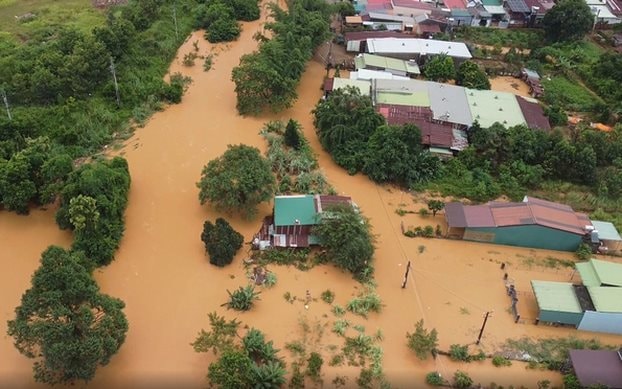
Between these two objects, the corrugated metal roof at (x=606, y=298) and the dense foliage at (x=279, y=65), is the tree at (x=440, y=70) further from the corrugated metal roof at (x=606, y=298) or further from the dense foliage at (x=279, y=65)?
the corrugated metal roof at (x=606, y=298)

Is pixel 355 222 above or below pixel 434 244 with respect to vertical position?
above

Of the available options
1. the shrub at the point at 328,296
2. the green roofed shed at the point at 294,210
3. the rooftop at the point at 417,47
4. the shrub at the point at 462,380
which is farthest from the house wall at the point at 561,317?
the rooftop at the point at 417,47

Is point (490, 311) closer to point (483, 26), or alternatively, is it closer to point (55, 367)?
point (55, 367)

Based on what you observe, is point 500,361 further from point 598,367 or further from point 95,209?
point 95,209

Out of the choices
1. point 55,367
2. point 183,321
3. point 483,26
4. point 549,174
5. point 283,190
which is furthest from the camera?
point 483,26

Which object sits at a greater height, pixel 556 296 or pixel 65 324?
pixel 65 324

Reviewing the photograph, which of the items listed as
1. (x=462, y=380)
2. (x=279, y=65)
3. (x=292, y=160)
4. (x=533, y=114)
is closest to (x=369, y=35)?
(x=279, y=65)

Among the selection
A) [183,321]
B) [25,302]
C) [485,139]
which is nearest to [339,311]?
[183,321]
